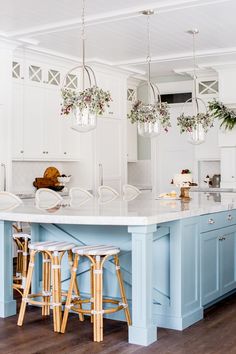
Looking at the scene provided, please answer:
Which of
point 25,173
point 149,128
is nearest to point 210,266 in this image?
point 149,128

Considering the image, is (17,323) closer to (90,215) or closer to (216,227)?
(90,215)

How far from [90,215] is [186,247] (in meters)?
Answer: 0.83

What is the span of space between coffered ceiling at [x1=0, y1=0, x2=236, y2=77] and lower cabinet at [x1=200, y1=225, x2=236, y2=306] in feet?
7.51

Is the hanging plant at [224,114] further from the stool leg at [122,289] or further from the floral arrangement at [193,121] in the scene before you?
the stool leg at [122,289]

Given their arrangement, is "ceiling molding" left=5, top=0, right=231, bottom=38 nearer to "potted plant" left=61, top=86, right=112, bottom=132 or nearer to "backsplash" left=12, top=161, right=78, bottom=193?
"potted plant" left=61, top=86, right=112, bottom=132

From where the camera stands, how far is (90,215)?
12.2 ft

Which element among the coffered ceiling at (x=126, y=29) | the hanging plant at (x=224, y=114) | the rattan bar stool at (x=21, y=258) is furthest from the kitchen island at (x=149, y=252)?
the hanging plant at (x=224, y=114)

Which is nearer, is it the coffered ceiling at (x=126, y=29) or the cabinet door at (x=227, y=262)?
the cabinet door at (x=227, y=262)

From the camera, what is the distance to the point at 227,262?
498cm

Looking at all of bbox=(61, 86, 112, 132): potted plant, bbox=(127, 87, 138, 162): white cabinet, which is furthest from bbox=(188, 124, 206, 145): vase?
bbox=(127, 87, 138, 162): white cabinet

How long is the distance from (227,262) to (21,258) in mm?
1923

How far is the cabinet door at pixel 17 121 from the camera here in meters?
7.21

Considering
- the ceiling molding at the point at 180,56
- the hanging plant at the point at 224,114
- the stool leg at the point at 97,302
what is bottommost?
the stool leg at the point at 97,302

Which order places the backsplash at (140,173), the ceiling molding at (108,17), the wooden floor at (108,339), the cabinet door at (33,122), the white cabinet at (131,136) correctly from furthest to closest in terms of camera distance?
1. the backsplash at (140,173)
2. the white cabinet at (131,136)
3. the cabinet door at (33,122)
4. the ceiling molding at (108,17)
5. the wooden floor at (108,339)
